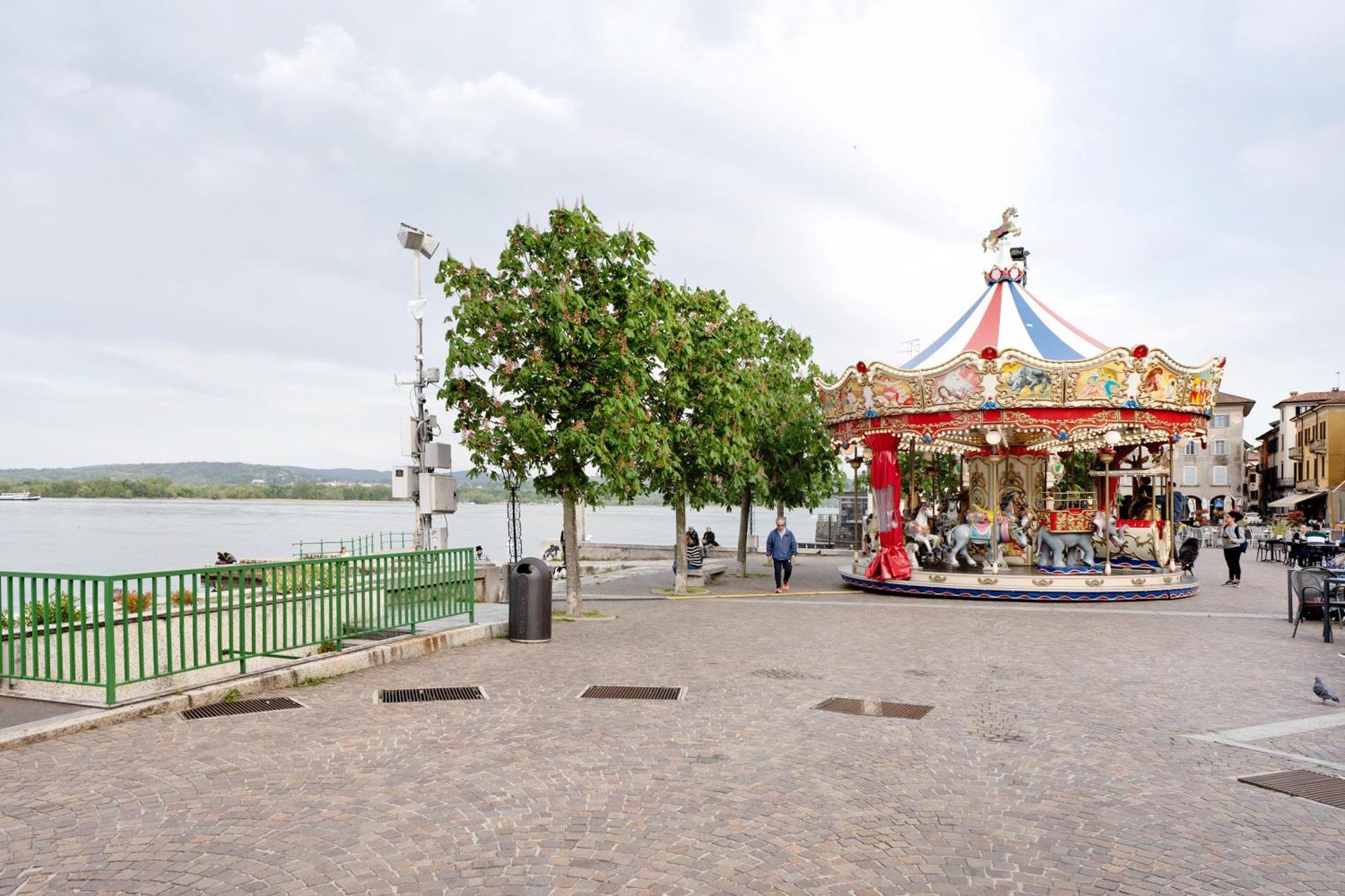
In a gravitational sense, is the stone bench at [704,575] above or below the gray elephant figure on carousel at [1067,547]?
below

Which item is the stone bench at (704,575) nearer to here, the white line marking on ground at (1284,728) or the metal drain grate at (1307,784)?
the white line marking on ground at (1284,728)

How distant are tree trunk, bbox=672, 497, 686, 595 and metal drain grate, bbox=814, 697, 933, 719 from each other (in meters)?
11.5

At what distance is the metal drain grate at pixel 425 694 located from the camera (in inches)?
352

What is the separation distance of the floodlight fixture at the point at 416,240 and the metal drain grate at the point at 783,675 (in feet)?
43.5

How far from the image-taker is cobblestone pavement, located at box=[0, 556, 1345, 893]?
4.78 m

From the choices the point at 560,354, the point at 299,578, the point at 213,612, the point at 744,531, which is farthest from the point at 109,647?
the point at 744,531

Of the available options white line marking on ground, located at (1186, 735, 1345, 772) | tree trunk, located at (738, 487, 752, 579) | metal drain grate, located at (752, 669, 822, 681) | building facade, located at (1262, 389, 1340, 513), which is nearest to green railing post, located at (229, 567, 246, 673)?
metal drain grate, located at (752, 669, 822, 681)

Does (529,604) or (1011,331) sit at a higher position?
(1011,331)

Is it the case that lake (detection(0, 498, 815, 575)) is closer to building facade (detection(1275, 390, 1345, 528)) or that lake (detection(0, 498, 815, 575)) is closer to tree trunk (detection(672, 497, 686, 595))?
tree trunk (detection(672, 497, 686, 595))

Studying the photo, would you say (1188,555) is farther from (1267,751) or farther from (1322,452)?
(1322,452)

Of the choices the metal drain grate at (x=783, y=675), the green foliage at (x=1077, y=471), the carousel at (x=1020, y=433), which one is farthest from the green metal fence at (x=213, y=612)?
the green foliage at (x=1077, y=471)

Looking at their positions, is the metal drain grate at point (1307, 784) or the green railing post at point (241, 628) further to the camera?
the green railing post at point (241, 628)

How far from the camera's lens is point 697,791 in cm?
610

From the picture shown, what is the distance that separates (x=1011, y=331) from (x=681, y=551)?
9.39m
